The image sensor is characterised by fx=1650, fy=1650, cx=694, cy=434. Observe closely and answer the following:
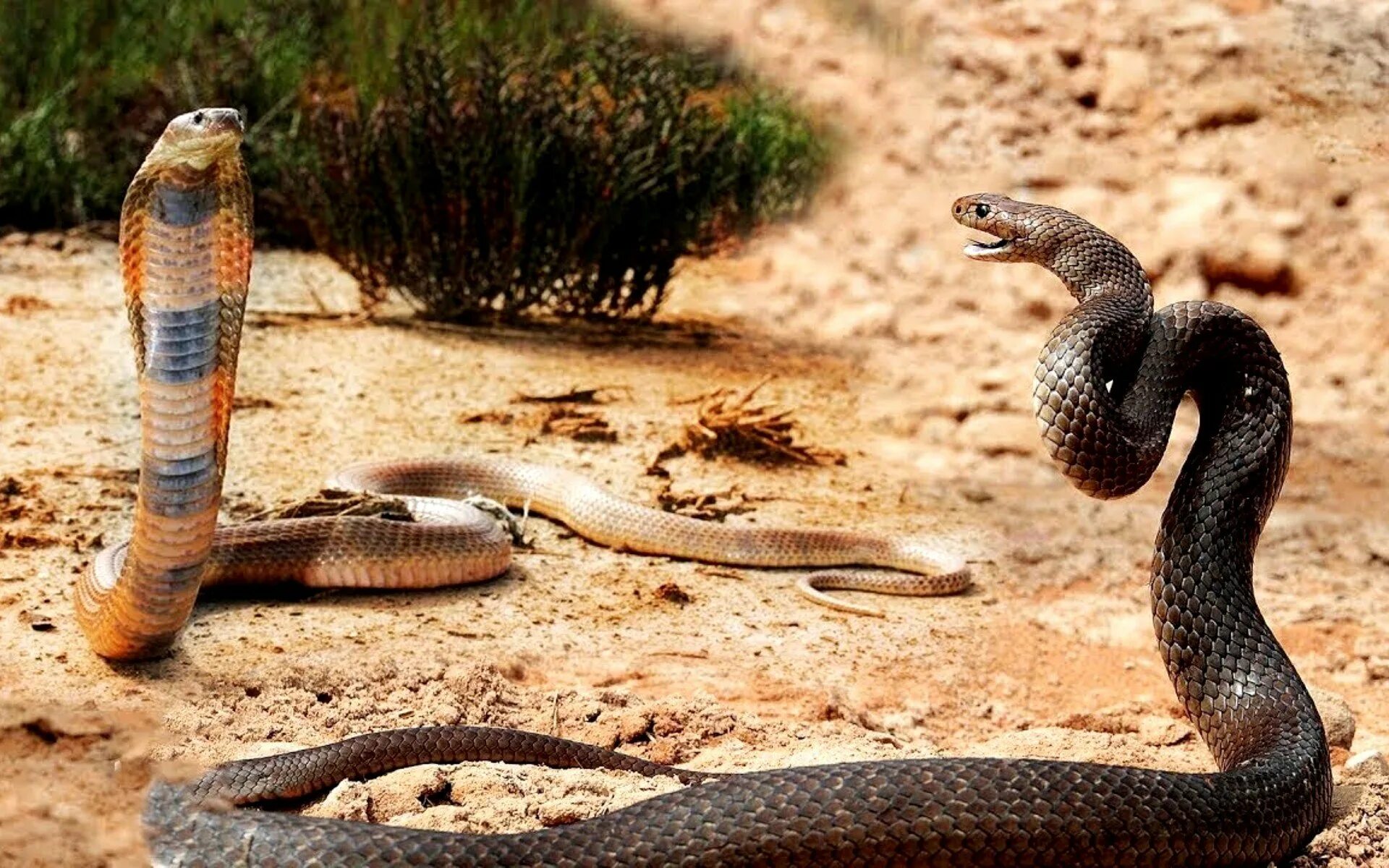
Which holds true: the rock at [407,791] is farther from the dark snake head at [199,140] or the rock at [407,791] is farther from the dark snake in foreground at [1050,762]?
the dark snake head at [199,140]

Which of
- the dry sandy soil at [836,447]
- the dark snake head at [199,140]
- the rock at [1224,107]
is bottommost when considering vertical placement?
the dry sandy soil at [836,447]

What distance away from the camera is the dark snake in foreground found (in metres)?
2.97

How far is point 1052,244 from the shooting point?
12.4 feet

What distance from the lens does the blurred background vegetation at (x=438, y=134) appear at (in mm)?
8781

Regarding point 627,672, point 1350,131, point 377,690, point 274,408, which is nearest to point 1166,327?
point 627,672

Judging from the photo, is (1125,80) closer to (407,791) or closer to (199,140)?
(199,140)

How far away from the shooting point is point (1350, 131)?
248 inches

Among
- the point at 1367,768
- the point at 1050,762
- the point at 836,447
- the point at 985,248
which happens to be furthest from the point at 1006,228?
the point at 836,447

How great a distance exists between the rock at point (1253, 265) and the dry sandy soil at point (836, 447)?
14mm

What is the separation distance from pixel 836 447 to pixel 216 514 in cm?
382

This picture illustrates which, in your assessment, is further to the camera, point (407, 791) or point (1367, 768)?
point (1367, 768)

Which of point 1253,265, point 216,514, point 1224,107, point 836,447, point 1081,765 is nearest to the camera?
point 1081,765

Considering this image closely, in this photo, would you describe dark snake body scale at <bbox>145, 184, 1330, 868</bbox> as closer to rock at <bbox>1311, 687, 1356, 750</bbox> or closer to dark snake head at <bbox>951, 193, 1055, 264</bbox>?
dark snake head at <bbox>951, 193, 1055, 264</bbox>

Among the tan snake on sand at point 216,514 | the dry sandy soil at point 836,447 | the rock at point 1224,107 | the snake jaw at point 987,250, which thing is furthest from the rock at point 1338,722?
the rock at point 1224,107
